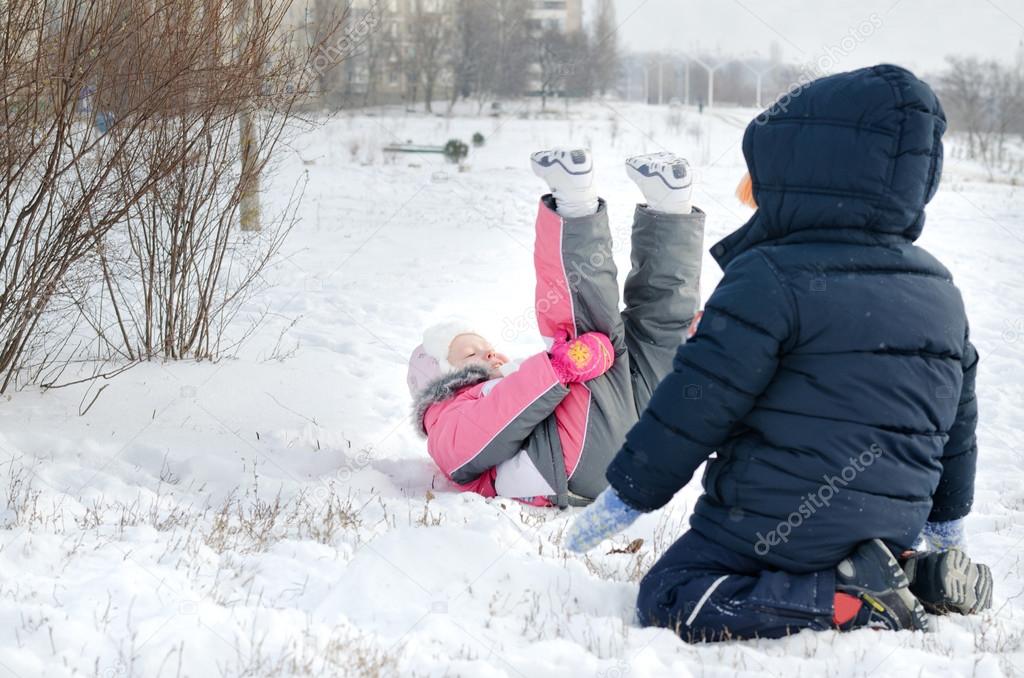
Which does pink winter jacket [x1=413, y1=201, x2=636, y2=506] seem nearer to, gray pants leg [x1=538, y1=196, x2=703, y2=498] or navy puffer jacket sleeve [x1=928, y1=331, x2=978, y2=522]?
gray pants leg [x1=538, y1=196, x2=703, y2=498]

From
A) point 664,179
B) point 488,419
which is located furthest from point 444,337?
point 664,179

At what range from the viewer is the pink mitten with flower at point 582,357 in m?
3.57

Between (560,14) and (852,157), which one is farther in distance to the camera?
(560,14)

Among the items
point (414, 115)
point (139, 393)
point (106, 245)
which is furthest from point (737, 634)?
point (414, 115)

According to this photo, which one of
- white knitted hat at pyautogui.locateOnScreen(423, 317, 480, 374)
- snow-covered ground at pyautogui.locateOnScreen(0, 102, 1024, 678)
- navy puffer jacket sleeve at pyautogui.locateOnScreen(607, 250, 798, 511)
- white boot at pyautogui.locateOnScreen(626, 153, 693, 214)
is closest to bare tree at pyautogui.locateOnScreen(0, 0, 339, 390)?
snow-covered ground at pyautogui.locateOnScreen(0, 102, 1024, 678)

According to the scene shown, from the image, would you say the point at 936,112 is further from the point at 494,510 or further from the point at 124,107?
the point at 124,107

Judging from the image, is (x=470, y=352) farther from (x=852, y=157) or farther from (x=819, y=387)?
(x=852, y=157)

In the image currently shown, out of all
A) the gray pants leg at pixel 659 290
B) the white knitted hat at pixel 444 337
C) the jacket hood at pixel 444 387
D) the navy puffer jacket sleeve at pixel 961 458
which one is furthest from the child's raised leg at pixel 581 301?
the navy puffer jacket sleeve at pixel 961 458

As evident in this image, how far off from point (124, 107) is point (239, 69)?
522 millimetres

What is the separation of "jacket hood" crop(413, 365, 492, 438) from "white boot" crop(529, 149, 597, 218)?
86 cm

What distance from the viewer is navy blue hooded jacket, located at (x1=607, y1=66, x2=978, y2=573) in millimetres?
2240

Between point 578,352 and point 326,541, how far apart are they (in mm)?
1141

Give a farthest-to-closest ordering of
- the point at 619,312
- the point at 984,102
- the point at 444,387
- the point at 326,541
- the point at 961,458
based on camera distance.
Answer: the point at 984,102 → the point at 444,387 → the point at 619,312 → the point at 326,541 → the point at 961,458

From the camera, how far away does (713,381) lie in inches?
89.2
